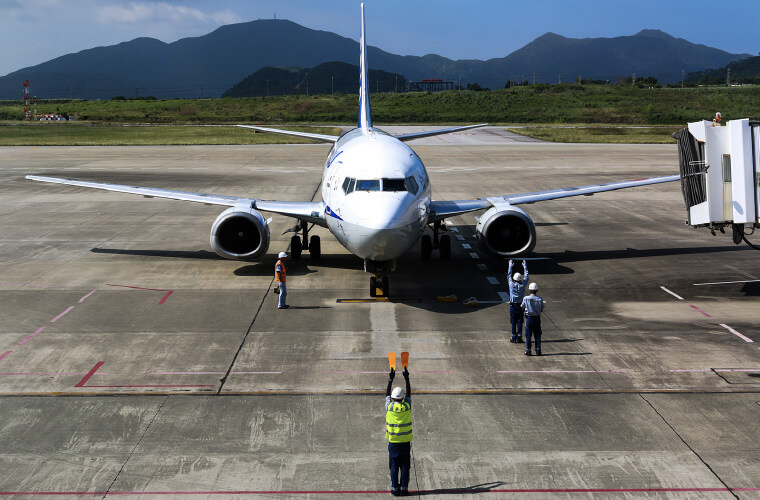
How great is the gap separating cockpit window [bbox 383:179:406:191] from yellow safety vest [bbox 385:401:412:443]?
31.2 ft

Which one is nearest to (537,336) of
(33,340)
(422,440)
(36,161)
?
(422,440)

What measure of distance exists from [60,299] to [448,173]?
34.0 m

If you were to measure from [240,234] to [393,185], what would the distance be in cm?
674

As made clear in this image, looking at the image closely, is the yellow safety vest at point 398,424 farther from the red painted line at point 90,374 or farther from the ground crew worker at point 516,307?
the red painted line at point 90,374

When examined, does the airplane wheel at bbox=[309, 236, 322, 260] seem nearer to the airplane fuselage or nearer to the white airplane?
the white airplane

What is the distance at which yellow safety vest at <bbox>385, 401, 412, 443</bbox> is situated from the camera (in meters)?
9.82

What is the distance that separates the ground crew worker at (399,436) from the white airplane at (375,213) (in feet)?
26.3

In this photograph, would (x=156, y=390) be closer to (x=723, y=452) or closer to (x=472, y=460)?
(x=472, y=460)

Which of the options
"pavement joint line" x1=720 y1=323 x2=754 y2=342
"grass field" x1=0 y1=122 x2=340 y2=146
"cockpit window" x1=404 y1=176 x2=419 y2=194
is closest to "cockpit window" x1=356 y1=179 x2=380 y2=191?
"cockpit window" x1=404 y1=176 x2=419 y2=194

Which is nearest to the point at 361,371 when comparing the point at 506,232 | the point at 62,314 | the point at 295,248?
the point at 62,314

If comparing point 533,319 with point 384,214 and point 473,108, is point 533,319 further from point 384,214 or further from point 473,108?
point 473,108

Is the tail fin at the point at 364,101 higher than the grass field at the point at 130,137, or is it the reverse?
the grass field at the point at 130,137

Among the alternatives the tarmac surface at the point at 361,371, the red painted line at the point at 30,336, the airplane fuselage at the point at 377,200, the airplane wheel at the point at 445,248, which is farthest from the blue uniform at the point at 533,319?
the red painted line at the point at 30,336

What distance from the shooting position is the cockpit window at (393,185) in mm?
18641
